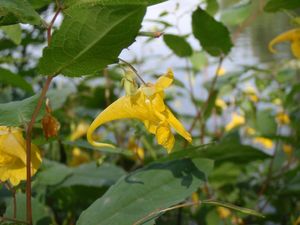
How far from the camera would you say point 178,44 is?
2.97 ft

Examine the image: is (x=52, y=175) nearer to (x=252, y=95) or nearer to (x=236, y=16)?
(x=236, y=16)

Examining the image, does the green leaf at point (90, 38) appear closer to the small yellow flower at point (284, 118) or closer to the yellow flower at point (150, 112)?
the yellow flower at point (150, 112)

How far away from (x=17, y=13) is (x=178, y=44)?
0.53 meters

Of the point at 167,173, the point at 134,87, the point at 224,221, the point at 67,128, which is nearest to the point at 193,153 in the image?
the point at 167,173

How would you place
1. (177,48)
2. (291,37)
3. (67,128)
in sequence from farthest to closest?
(67,128) → (177,48) → (291,37)

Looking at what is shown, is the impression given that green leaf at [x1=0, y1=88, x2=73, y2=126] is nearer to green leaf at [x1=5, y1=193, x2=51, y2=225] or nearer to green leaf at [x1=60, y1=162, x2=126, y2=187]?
green leaf at [x1=5, y1=193, x2=51, y2=225]

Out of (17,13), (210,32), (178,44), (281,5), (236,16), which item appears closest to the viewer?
(17,13)

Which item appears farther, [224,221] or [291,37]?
[224,221]

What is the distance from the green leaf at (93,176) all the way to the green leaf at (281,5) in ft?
1.33

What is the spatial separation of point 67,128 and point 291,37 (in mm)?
718

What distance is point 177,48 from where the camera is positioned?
92 cm

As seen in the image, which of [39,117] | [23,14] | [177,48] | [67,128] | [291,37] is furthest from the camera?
[67,128]

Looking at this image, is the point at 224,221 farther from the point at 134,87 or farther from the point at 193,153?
the point at 134,87

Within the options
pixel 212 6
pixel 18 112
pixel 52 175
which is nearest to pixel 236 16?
pixel 212 6
